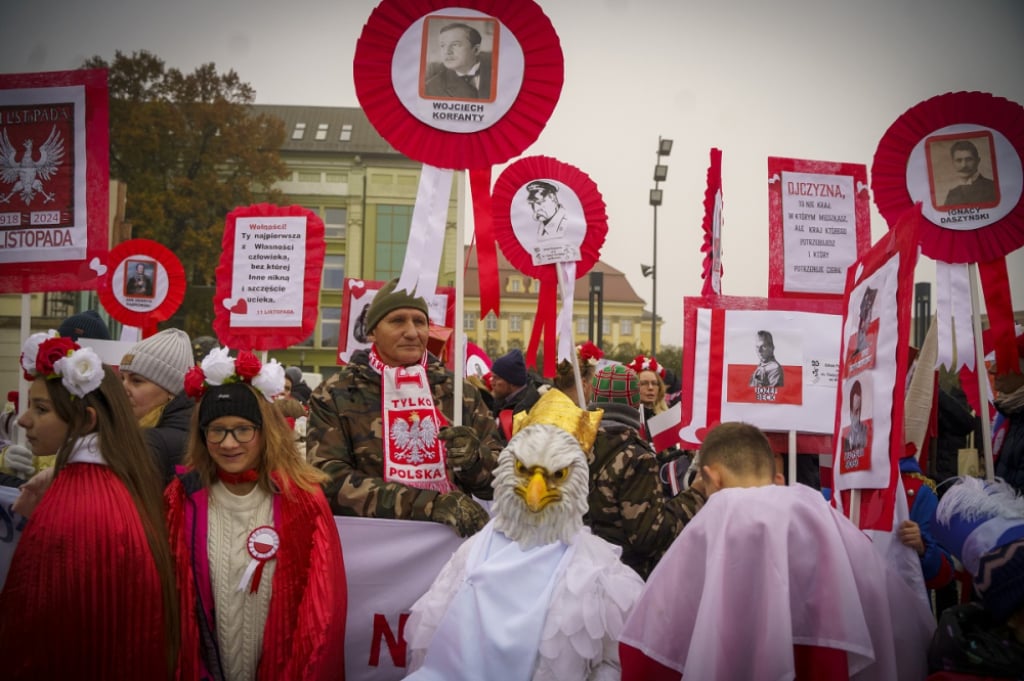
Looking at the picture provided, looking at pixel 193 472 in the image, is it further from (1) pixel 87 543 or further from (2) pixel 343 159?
(2) pixel 343 159

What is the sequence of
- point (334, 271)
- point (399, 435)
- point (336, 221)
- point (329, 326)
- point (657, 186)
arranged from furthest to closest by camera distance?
point (334, 271) → point (329, 326) → point (336, 221) → point (657, 186) → point (399, 435)

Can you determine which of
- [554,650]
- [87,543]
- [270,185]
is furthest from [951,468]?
[270,185]

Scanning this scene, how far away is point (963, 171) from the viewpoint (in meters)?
5.23

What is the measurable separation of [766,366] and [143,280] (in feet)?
21.9

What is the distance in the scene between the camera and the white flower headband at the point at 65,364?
349 cm

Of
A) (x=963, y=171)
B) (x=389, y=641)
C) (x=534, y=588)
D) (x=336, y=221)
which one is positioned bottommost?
(x=389, y=641)

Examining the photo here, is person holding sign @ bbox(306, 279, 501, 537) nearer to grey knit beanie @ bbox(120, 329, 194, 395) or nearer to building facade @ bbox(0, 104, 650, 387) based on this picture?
grey knit beanie @ bbox(120, 329, 194, 395)

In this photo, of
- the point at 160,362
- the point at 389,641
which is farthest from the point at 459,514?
the point at 160,362

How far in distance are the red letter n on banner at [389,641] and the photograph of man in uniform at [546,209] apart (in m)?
3.90

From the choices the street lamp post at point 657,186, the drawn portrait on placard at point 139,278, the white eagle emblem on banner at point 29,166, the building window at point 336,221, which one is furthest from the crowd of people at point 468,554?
the building window at point 336,221

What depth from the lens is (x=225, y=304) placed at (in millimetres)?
8180

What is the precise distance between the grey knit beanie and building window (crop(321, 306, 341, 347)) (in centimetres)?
4191

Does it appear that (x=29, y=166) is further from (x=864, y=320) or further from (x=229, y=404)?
(x=864, y=320)

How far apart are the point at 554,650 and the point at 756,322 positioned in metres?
3.04
